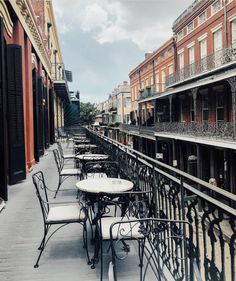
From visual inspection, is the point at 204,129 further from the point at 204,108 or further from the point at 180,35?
the point at 180,35

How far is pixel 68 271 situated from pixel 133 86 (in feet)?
147

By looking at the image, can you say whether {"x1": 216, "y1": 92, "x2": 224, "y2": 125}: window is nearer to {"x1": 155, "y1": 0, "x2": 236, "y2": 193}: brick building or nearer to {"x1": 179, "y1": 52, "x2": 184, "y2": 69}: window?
{"x1": 155, "y1": 0, "x2": 236, "y2": 193}: brick building

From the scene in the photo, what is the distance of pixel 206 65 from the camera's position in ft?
67.9

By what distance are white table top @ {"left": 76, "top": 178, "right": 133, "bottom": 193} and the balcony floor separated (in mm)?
762

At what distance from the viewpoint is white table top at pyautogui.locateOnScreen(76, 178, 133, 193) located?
3.86 metres

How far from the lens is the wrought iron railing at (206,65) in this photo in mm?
17569

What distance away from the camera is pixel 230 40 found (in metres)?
18.6

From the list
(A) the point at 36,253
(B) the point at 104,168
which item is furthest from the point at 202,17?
(A) the point at 36,253

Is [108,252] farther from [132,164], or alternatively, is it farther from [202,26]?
[202,26]

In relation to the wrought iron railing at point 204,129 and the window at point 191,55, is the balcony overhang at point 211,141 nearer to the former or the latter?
the wrought iron railing at point 204,129

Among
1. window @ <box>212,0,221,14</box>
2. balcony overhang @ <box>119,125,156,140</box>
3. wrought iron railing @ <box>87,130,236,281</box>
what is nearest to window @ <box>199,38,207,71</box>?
window @ <box>212,0,221,14</box>

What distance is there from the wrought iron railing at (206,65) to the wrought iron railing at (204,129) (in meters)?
3.71

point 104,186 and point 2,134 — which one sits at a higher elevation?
point 2,134

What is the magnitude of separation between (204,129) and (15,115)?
1195 cm
